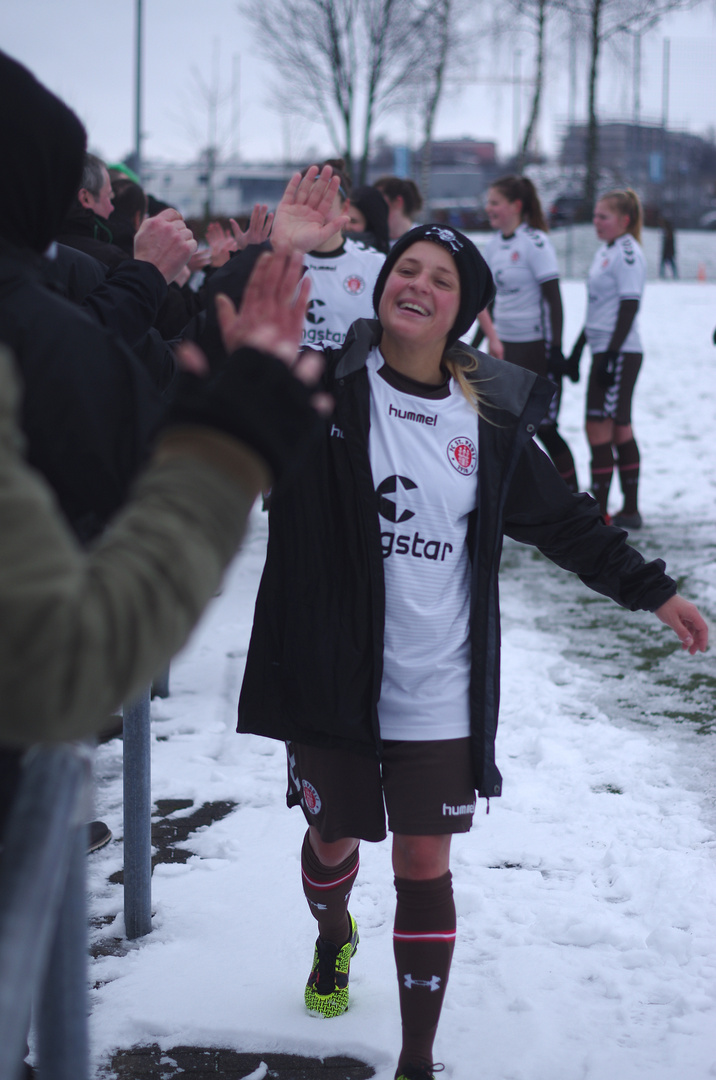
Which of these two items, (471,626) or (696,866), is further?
(696,866)

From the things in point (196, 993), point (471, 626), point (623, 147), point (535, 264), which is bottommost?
point (196, 993)

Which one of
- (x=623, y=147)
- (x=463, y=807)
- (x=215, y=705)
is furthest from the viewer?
(x=623, y=147)

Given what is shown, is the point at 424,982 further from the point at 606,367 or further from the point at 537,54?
the point at 537,54

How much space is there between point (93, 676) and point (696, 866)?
2949mm

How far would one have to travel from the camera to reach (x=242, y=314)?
1.20 metres

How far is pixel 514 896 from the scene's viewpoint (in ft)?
10.5

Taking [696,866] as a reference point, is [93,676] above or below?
above

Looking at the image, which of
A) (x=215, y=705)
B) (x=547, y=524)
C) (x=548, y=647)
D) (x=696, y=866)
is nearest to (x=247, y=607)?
(x=215, y=705)

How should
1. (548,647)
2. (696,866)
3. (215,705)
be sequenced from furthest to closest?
(548,647) → (215,705) → (696,866)

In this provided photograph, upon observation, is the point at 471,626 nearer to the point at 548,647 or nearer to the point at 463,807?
the point at 463,807

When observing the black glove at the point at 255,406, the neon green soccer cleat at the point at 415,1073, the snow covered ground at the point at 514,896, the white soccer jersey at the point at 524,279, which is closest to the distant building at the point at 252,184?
the white soccer jersey at the point at 524,279

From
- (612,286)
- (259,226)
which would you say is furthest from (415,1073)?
(612,286)

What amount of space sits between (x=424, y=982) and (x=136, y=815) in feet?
3.12

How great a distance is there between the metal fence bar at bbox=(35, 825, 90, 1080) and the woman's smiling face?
162cm
